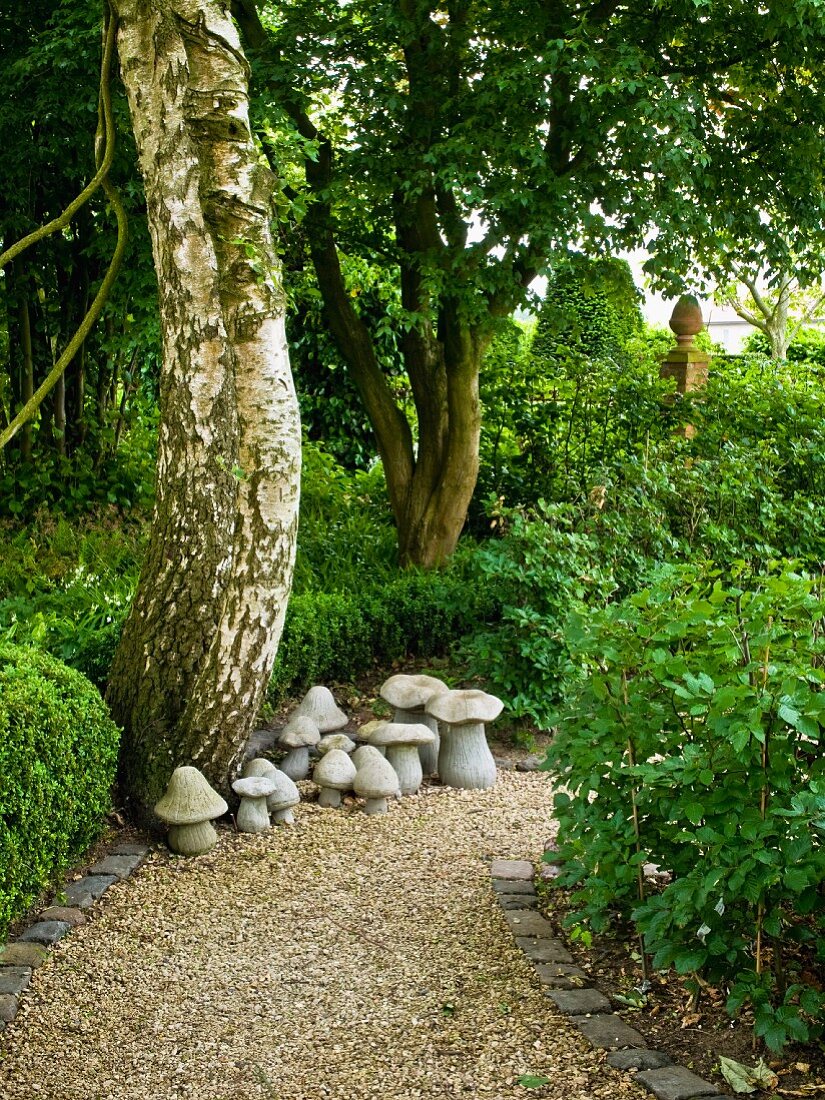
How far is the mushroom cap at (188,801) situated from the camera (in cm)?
447

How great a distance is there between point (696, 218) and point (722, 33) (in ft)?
4.87

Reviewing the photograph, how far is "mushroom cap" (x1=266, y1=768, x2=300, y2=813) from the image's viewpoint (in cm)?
485

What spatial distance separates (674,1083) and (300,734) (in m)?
2.85

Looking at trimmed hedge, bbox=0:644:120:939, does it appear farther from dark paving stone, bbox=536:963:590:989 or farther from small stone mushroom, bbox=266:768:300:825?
dark paving stone, bbox=536:963:590:989

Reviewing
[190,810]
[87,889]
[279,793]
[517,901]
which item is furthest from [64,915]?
A: [517,901]

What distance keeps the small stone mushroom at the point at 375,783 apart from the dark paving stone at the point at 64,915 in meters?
1.46

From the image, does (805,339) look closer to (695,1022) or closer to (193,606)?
(193,606)

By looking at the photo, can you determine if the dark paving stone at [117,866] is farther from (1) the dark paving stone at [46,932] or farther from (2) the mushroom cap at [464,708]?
(2) the mushroom cap at [464,708]

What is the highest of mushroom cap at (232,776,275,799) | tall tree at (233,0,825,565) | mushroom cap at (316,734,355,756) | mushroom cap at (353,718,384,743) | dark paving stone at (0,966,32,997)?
tall tree at (233,0,825,565)

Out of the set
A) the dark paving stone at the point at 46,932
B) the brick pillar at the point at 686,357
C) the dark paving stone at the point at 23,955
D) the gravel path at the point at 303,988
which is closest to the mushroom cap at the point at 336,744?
Answer: the gravel path at the point at 303,988

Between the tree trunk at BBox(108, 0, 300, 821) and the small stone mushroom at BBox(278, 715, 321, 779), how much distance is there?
515mm

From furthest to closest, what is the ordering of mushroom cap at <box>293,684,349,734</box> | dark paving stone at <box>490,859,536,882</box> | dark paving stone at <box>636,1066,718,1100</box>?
mushroom cap at <box>293,684,349,734</box>, dark paving stone at <box>490,859,536,882</box>, dark paving stone at <box>636,1066,718,1100</box>

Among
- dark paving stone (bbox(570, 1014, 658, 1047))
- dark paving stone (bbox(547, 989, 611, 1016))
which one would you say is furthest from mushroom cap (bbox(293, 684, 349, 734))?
dark paving stone (bbox(570, 1014, 658, 1047))

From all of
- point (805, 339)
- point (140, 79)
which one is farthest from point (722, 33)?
point (805, 339)
